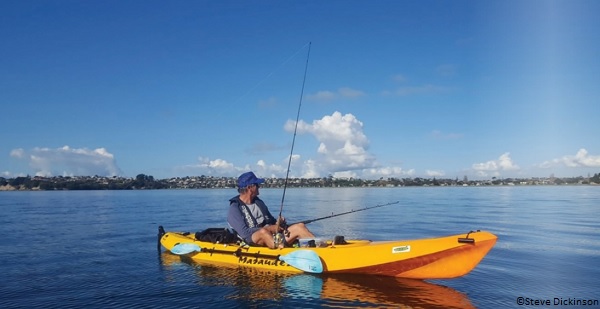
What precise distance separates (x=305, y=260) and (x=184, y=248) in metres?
4.53

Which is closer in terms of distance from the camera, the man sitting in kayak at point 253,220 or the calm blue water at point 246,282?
the calm blue water at point 246,282

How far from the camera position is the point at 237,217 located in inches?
469

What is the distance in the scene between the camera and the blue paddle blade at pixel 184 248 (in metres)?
12.9

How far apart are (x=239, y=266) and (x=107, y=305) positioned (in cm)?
386

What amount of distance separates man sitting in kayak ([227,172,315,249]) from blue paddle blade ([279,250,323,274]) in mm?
893

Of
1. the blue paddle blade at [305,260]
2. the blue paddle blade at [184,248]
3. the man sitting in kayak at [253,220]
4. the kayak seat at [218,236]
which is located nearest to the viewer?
the blue paddle blade at [305,260]

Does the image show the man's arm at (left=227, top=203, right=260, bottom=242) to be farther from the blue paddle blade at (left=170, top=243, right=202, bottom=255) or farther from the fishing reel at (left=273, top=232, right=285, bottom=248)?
the blue paddle blade at (left=170, top=243, right=202, bottom=255)

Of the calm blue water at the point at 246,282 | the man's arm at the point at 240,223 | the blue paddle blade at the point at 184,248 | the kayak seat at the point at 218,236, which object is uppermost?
the man's arm at the point at 240,223

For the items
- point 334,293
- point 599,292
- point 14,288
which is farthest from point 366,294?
point 14,288

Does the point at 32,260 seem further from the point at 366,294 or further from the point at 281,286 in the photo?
the point at 366,294

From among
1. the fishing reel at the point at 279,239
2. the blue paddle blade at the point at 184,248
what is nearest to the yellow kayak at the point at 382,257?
the fishing reel at the point at 279,239

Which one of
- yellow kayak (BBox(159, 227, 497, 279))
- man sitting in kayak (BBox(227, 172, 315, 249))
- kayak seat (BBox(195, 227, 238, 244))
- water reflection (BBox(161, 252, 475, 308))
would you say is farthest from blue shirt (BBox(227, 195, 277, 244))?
water reflection (BBox(161, 252, 475, 308))

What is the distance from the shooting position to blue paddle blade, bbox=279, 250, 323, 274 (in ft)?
34.0

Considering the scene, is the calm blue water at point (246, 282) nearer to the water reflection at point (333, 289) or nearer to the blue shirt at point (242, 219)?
the water reflection at point (333, 289)
